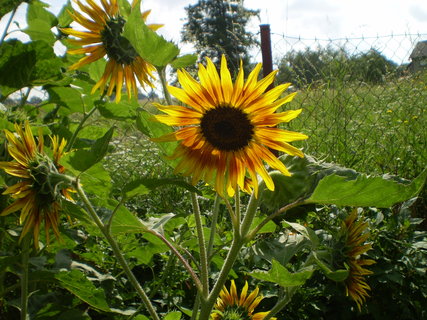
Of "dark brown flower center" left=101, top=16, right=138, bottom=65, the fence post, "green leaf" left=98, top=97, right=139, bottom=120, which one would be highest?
the fence post

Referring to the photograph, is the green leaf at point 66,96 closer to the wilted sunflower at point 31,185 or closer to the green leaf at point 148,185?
the wilted sunflower at point 31,185

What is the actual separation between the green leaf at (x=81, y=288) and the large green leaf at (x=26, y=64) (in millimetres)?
359

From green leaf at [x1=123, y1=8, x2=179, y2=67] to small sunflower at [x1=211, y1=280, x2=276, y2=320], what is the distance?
0.57 meters

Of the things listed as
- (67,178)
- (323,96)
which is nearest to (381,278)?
(67,178)

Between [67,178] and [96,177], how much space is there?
7 cm

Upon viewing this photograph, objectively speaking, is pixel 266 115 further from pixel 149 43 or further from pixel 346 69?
pixel 346 69

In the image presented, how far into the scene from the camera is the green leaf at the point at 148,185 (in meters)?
0.60

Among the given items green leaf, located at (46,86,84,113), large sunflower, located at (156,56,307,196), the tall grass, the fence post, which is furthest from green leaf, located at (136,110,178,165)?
the fence post

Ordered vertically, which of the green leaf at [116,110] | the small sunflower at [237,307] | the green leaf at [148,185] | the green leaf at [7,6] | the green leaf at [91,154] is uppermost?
the green leaf at [7,6]

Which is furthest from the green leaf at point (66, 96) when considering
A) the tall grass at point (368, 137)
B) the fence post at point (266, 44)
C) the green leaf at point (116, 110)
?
the fence post at point (266, 44)

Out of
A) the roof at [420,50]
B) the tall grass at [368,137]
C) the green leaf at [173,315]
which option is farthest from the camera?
the roof at [420,50]

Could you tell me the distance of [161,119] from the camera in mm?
638

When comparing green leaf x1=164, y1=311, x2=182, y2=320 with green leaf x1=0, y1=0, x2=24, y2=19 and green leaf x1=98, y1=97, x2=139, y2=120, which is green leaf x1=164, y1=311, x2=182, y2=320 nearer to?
Result: green leaf x1=98, y1=97, x2=139, y2=120

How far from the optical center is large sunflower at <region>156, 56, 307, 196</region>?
643 mm
